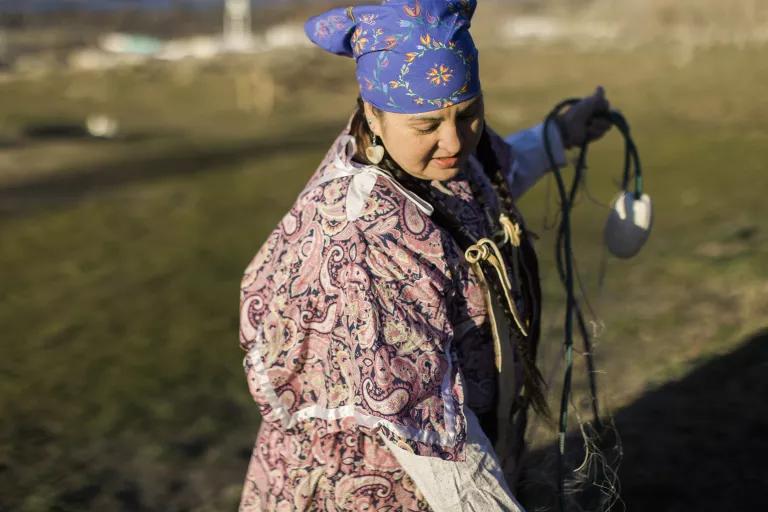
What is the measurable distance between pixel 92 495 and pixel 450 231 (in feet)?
7.92

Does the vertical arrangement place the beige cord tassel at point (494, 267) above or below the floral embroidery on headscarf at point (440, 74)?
below

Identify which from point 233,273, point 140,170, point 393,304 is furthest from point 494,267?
point 140,170

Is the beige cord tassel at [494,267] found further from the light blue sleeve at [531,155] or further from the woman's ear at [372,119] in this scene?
the light blue sleeve at [531,155]

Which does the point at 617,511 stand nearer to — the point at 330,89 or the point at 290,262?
the point at 290,262

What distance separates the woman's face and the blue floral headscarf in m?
0.02

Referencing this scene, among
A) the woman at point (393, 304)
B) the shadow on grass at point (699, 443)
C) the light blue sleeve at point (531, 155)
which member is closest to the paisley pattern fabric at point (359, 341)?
the woman at point (393, 304)

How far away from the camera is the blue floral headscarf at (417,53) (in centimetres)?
181

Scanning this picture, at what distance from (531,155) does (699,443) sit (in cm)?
159

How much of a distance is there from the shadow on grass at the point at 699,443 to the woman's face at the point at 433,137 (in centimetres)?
128

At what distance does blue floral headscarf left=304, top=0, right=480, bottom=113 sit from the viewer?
1809mm

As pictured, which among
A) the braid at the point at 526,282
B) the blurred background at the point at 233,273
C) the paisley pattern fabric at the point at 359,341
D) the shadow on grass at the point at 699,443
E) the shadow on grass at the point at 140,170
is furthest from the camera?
the shadow on grass at the point at 140,170

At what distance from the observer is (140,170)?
1126cm

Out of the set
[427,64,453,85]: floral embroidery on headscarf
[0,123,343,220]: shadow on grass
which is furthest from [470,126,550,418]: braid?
[0,123,343,220]: shadow on grass

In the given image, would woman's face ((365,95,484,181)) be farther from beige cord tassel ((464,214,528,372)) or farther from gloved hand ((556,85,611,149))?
gloved hand ((556,85,611,149))
